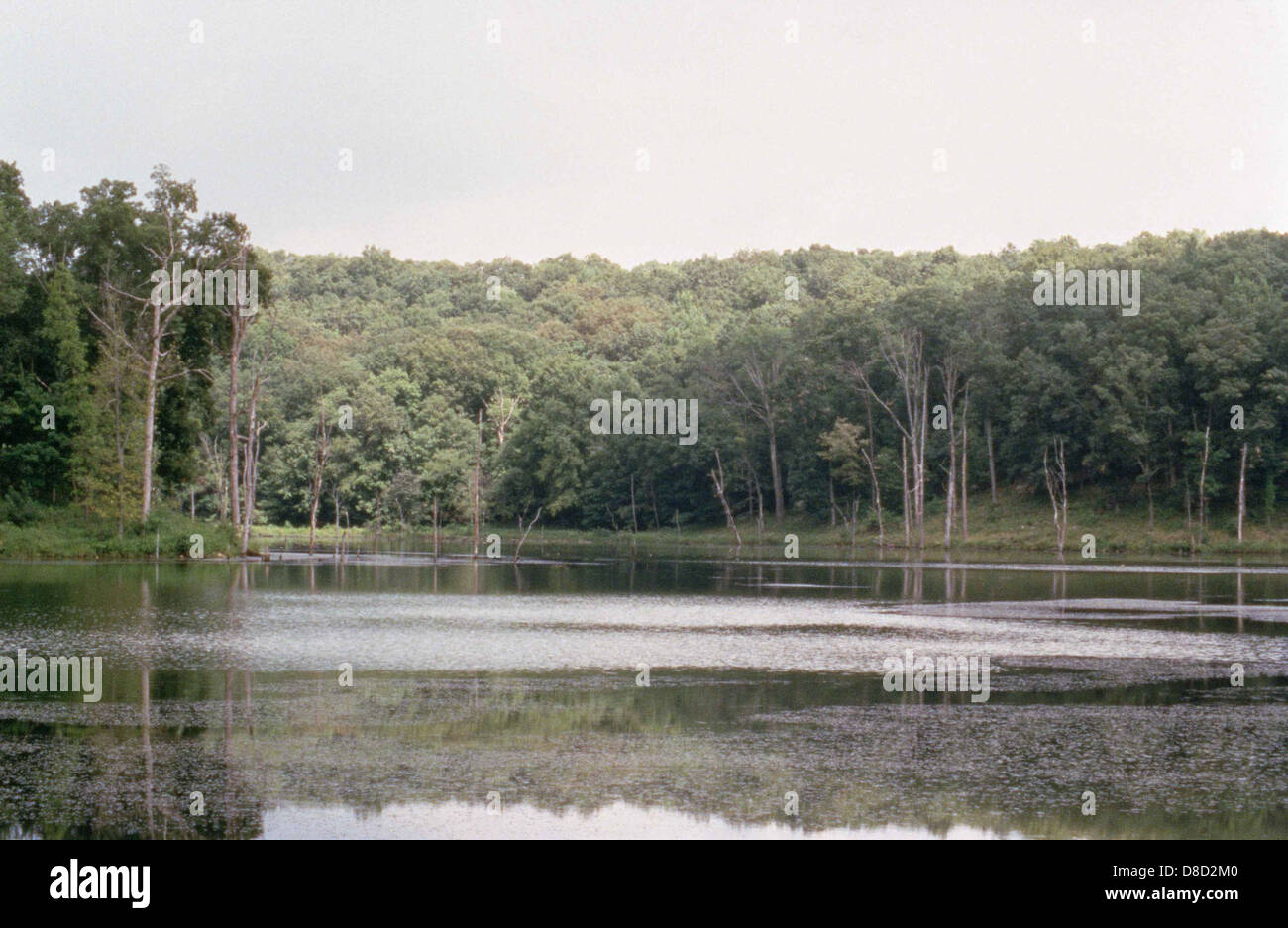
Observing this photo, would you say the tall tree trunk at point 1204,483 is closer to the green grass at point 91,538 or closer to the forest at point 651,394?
the forest at point 651,394

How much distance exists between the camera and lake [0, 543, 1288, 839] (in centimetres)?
1171

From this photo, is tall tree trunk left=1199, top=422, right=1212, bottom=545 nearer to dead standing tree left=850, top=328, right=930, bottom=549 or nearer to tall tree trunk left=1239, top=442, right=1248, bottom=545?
tall tree trunk left=1239, top=442, right=1248, bottom=545

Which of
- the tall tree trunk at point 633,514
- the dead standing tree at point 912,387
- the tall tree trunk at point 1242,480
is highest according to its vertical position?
the dead standing tree at point 912,387

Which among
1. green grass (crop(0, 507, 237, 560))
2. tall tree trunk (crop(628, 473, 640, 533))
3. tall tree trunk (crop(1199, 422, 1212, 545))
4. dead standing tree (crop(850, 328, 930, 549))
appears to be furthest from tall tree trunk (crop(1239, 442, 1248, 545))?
green grass (crop(0, 507, 237, 560))

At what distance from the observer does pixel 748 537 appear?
95.3 m

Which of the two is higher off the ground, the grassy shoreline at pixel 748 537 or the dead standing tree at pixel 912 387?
the dead standing tree at pixel 912 387

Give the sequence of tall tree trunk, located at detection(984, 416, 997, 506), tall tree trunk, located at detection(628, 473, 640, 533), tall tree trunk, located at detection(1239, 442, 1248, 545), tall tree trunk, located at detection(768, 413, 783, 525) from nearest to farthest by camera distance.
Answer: tall tree trunk, located at detection(1239, 442, 1248, 545) < tall tree trunk, located at detection(984, 416, 997, 506) < tall tree trunk, located at detection(768, 413, 783, 525) < tall tree trunk, located at detection(628, 473, 640, 533)

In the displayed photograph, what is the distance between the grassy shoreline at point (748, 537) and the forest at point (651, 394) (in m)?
0.73

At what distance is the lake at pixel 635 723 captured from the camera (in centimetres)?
1171

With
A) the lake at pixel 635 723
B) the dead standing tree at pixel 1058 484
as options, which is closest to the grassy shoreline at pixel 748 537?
the dead standing tree at pixel 1058 484

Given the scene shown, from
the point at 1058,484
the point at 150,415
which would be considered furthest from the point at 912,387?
the point at 150,415

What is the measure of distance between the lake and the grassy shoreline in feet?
63.3

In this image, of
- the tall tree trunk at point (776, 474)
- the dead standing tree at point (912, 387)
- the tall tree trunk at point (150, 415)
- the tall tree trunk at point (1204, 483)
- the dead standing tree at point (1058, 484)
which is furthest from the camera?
the tall tree trunk at point (776, 474)

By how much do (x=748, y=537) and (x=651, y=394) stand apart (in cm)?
1605
